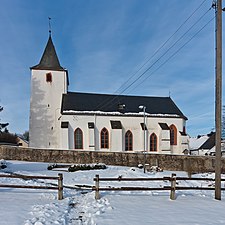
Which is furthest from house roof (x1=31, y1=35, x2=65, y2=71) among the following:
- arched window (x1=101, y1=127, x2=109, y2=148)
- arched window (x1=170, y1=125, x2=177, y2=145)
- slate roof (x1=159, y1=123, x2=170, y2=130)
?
arched window (x1=170, y1=125, x2=177, y2=145)

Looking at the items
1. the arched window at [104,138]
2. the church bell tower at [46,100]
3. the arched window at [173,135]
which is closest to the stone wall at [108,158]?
the arched window at [104,138]

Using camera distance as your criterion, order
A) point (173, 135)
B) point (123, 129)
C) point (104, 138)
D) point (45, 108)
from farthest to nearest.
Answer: point (173, 135), point (45, 108), point (123, 129), point (104, 138)

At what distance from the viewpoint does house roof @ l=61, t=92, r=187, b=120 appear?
39188 mm

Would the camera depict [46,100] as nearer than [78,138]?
No

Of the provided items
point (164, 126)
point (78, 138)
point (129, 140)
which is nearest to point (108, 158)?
point (78, 138)

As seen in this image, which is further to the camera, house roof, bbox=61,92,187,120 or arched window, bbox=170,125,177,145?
arched window, bbox=170,125,177,145

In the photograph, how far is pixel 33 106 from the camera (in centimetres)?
3962

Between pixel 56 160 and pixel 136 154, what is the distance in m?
9.21

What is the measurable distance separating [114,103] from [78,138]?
26.8ft

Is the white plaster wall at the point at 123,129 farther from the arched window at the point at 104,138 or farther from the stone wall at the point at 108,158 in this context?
the stone wall at the point at 108,158

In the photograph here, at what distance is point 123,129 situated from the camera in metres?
39.0

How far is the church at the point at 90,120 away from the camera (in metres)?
37.5

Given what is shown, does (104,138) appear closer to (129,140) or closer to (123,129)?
(123,129)

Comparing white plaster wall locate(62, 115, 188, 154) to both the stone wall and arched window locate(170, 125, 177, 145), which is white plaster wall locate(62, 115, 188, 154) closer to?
arched window locate(170, 125, 177, 145)
